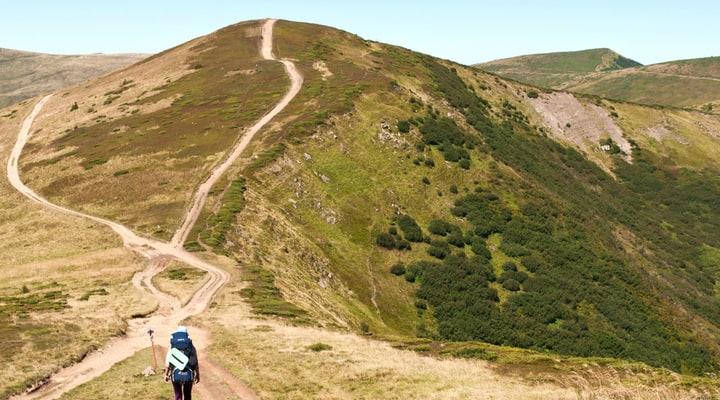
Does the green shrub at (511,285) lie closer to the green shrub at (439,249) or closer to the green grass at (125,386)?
the green shrub at (439,249)

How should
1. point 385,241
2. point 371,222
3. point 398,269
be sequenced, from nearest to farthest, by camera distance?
1. point 398,269
2. point 385,241
3. point 371,222

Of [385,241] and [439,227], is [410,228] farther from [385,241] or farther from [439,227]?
[385,241]

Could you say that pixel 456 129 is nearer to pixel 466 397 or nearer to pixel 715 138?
pixel 466 397

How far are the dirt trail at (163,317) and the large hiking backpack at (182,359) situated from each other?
585 centimetres

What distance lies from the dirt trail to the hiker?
5.46m

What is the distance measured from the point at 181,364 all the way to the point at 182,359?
167 millimetres

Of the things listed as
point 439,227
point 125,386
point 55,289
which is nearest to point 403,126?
point 439,227

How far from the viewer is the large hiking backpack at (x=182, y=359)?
56.1 ft

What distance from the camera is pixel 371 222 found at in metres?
77.6

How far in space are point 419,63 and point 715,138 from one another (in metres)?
Result: 104

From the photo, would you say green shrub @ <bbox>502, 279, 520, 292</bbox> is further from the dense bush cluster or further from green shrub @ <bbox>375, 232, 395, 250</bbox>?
green shrub @ <bbox>375, 232, 395, 250</bbox>

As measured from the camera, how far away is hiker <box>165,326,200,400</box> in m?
17.1

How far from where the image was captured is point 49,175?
88.4 m

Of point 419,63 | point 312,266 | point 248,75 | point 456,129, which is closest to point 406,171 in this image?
point 456,129
